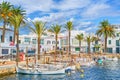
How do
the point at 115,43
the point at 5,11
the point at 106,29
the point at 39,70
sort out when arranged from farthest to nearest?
the point at 115,43 < the point at 106,29 < the point at 5,11 < the point at 39,70

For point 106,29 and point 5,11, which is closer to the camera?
point 5,11

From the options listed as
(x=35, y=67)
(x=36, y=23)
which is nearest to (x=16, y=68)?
(x=35, y=67)

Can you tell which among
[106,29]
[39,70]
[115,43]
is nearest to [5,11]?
[39,70]

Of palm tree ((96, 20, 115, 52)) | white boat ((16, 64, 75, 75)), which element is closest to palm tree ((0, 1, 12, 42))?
white boat ((16, 64, 75, 75))

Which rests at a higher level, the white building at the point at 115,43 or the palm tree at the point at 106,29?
the palm tree at the point at 106,29

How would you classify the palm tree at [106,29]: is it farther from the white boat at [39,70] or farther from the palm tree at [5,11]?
the white boat at [39,70]

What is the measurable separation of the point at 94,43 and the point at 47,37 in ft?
82.7

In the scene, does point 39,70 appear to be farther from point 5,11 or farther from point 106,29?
point 106,29

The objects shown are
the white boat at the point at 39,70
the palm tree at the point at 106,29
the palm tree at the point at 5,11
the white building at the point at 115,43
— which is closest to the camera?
the white boat at the point at 39,70

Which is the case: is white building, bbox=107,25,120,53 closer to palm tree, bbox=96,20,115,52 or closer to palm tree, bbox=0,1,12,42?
palm tree, bbox=96,20,115,52

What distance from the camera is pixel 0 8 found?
7769 cm

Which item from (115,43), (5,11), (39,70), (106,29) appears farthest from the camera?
(115,43)

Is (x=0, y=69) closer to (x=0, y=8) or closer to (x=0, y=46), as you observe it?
(x=0, y=46)

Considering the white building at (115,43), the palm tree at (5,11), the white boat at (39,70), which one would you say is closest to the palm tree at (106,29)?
the white building at (115,43)
